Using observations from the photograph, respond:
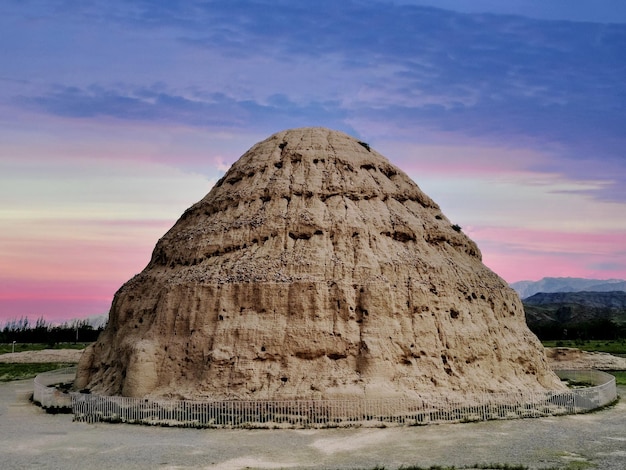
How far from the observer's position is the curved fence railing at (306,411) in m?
27.0

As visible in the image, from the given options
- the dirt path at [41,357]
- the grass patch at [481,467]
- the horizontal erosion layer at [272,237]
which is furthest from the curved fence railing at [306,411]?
the dirt path at [41,357]

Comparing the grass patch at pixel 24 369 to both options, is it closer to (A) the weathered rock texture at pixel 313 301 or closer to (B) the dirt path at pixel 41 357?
(B) the dirt path at pixel 41 357

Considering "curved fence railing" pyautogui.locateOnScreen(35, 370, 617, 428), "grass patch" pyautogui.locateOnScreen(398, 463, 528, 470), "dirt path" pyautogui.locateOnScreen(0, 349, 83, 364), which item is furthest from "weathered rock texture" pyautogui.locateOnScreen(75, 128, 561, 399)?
"dirt path" pyautogui.locateOnScreen(0, 349, 83, 364)

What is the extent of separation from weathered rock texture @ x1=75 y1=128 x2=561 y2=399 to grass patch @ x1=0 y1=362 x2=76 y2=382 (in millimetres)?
18299

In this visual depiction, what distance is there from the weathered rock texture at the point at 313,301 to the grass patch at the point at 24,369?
18.3 metres

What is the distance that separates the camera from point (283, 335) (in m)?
29.7

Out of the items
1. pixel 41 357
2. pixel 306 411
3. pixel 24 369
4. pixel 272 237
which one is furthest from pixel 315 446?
pixel 41 357

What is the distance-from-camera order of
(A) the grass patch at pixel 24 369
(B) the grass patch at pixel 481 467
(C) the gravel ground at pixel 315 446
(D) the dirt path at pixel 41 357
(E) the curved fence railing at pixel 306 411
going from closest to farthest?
1. (B) the grass patch at pixel 481 467
2. (C) the gravel ground at pixel 315 446
3. (E) the curved fence railing at pixel 306 411
4. (A) the grass patch at pixel 24 369
5. (D) the dirt path at pixel 41 357

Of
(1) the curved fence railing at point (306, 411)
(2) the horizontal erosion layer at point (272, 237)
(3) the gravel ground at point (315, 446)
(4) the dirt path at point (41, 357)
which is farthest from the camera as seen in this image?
(4) the dirt path at point (41, 357)

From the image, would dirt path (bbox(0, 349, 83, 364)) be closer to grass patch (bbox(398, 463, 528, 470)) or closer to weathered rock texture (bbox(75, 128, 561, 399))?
weathered rock texture (bbox(75, 128, 561, 399))

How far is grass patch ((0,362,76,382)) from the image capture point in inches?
2030

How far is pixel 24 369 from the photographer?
5850 centimetres

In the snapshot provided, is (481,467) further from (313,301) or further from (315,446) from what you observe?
(313,301)

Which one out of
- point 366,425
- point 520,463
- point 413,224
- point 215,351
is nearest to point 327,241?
point 413,224
